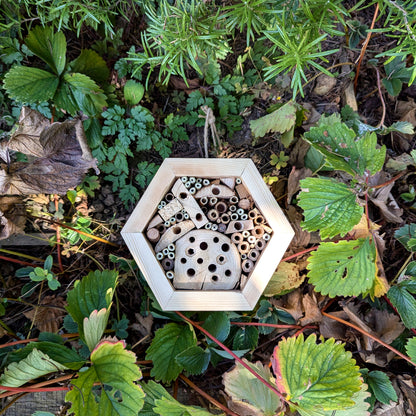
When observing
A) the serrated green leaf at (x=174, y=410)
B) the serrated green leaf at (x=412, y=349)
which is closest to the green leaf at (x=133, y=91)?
the serrated green leaf at (x=174, y=410)

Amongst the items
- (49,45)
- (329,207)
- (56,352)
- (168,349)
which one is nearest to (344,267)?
(329,207)

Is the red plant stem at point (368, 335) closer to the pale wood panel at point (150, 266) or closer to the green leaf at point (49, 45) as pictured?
the pale wood panel at point (150, 266)

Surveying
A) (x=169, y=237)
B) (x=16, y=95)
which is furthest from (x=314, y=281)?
(x=16, y=95)

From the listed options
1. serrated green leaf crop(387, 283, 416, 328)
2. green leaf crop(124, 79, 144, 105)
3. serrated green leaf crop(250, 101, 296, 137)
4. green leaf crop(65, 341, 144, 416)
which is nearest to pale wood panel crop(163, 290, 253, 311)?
green leaf crop(65, 341, 144, 416)

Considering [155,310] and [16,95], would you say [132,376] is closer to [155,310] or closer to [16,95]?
[155,310]

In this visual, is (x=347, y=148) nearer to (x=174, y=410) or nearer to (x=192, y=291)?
(x=192, y=291)

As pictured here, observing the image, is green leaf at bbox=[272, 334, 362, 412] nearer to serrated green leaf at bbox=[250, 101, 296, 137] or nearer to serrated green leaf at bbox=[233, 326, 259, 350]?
serrated green leaf at bbox=[233, 326, 259, 350]
